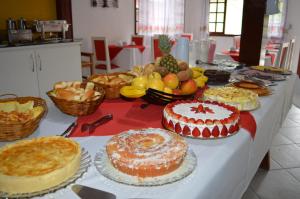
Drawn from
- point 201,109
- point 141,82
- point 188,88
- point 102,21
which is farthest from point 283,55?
point 201,109

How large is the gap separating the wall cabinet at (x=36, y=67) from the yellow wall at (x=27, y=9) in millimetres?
734

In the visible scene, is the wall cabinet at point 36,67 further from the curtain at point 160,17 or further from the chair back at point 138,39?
the curtain at point 160,17

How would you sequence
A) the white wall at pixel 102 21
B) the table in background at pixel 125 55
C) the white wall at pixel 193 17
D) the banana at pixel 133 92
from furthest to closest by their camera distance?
1. the white wall at pixel 193 17
2. the white wall at pixel 102 21
3. the table in background at pixel 125 55
4. the banana at pixel 133 92

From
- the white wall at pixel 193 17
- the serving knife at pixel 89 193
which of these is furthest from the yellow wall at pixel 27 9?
the white wall at pixel 193 17

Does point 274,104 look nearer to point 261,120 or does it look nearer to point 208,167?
point 261,120

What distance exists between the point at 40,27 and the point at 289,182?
2.98 meters

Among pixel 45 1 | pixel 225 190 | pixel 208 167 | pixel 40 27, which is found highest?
pixel 45 1

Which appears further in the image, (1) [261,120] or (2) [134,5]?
(2) [134,5]

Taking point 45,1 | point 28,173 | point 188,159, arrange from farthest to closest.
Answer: point 45,1, point 188,159, point 28,173

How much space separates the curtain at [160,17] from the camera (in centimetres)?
555

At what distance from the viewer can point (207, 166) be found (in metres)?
0.78

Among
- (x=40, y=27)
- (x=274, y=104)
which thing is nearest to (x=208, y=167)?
(x=274, y=104)

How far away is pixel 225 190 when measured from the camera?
0.86 meters

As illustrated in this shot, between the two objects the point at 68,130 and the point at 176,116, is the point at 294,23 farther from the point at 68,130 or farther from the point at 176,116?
the point at 68,130
